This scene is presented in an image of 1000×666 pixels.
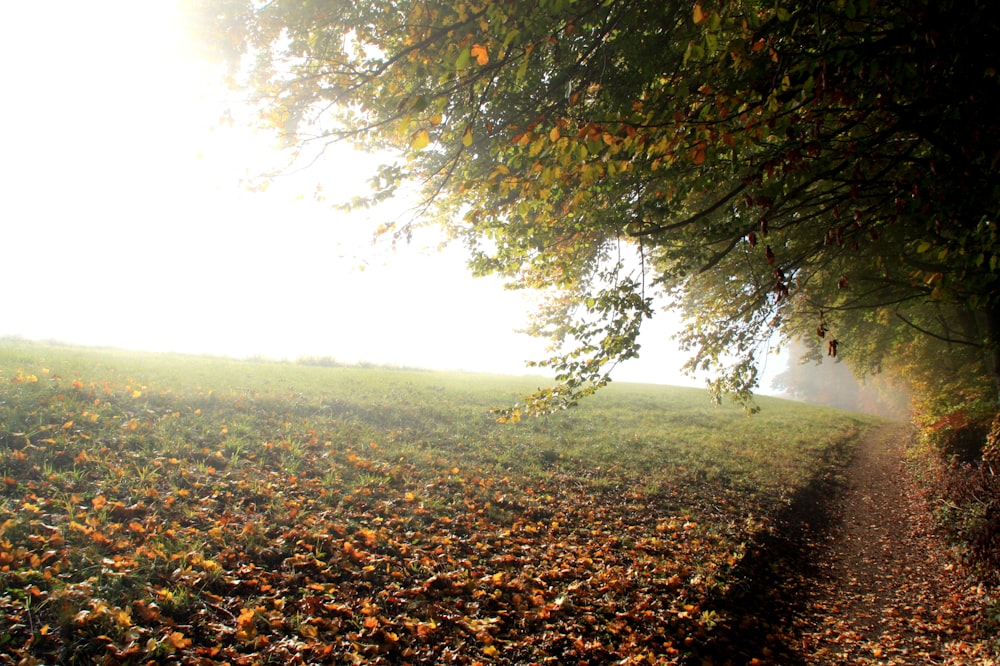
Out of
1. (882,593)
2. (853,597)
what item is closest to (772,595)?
(853,597)

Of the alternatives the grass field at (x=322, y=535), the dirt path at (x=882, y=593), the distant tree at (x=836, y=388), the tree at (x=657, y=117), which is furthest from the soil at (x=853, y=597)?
the distant tree at (x=836, y=388)

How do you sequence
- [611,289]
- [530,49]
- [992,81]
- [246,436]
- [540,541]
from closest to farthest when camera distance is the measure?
[530,49] < [992,81] < [611,289] < [540,541] < [246,436]

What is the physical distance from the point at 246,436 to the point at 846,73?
981 cm

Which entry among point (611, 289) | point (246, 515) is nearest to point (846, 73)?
point (611, 289)

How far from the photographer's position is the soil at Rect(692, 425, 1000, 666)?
4.93 meters

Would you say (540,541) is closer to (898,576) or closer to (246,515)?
(246,515)

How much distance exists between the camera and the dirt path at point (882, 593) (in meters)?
5.05

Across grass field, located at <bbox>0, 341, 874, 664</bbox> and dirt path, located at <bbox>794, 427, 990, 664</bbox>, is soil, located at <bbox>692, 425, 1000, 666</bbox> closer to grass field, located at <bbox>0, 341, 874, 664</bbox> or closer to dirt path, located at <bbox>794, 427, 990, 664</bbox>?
dirt path, located at <bbox>794, 427, 990, 664</bbox>

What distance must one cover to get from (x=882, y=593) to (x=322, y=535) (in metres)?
7.93

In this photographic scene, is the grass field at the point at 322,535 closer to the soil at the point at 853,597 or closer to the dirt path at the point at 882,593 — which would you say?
the soil at the point at 853,597

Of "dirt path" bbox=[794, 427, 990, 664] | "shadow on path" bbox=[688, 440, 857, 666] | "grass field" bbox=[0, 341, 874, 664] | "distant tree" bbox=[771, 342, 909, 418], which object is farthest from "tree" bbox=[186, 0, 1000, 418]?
"distant tree" bbox=[771, 342, 909, 418]

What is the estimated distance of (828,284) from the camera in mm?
11414

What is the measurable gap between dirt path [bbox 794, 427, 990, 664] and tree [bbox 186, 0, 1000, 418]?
3.78m

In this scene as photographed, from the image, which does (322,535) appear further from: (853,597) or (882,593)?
(882,593)
